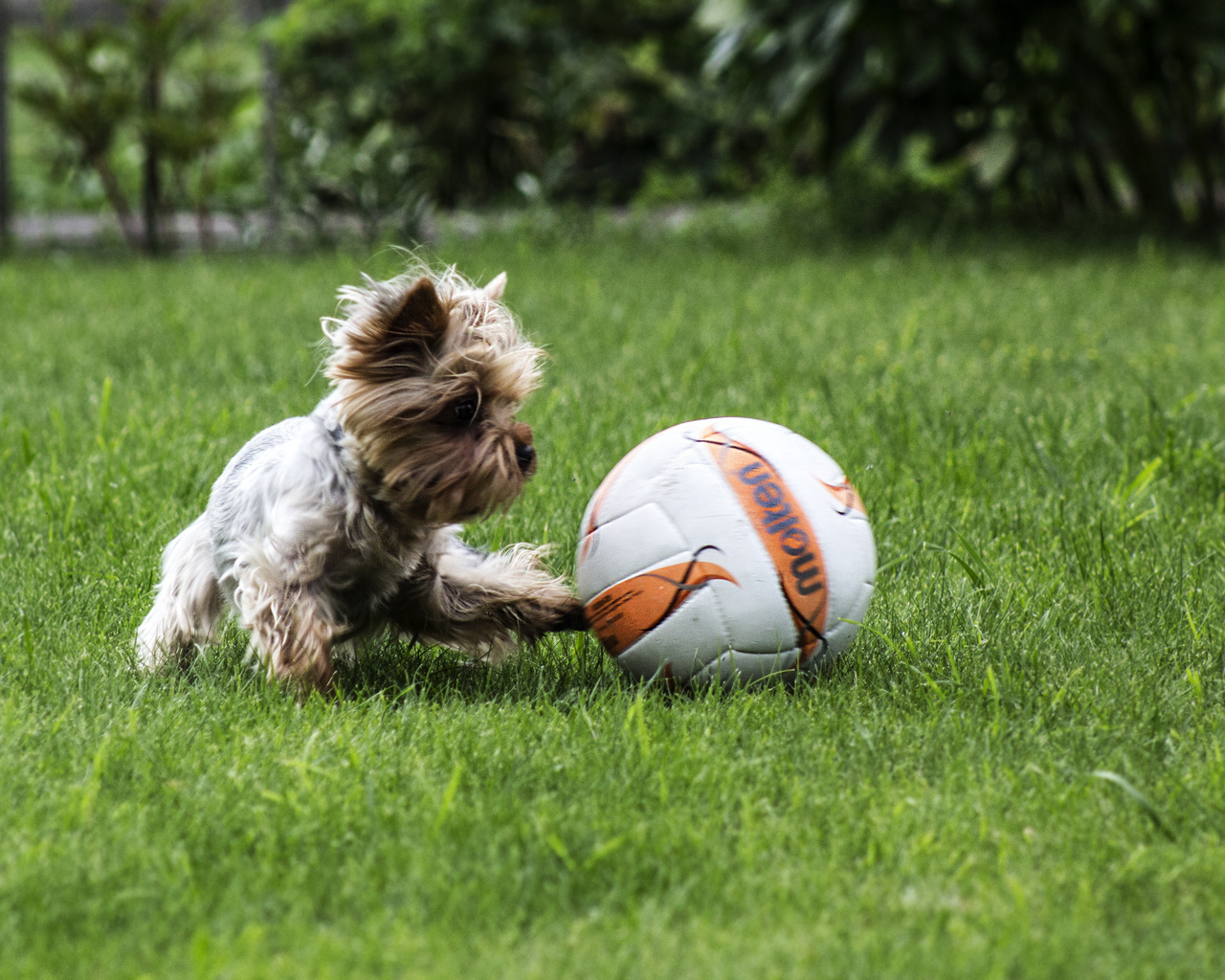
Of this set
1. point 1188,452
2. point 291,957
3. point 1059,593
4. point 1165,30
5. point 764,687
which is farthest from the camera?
point 1165,30

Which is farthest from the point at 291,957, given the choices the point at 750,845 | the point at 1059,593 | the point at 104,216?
the point at 104,216

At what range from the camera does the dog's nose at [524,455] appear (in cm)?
351

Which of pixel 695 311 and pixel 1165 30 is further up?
pixel 1165 30

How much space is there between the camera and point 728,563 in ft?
11.2

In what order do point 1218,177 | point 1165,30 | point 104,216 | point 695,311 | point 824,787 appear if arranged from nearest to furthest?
point 824,787
point 695,311
point 1165,30
point 1218,177
point 104,216

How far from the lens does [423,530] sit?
363cm

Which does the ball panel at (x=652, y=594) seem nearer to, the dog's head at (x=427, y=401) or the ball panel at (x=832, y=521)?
the ball panel at (x=832, y=521)

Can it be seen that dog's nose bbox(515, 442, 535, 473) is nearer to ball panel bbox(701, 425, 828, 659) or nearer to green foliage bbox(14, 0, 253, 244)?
ball panel bbox(701, 425, 828, 659)

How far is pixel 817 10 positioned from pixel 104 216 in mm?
9378

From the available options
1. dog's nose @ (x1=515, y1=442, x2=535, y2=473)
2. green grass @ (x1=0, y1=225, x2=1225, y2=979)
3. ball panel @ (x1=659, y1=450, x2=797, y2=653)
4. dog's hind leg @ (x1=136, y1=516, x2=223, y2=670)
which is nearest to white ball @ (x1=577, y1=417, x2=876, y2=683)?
ball panel @ (x1=659, y1=450, x2=797, y2=653)

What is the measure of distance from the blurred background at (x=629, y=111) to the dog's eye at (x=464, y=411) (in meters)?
7.87

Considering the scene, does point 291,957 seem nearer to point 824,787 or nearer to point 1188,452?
point 824,787

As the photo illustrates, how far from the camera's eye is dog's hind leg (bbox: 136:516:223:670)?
3.70m

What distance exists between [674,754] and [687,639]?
1.37 feet
